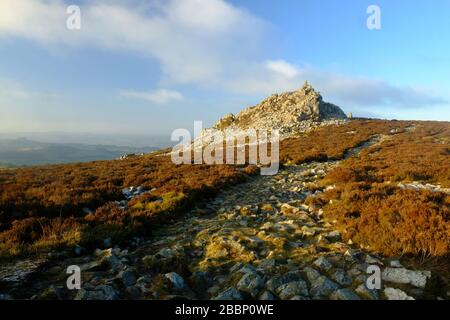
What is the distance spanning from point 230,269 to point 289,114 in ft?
205

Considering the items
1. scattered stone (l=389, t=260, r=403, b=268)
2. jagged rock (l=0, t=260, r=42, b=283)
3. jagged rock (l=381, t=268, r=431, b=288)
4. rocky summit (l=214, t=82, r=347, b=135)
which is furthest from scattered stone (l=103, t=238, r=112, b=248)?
rocky summit (l=214, t=82, r=347, b=135)

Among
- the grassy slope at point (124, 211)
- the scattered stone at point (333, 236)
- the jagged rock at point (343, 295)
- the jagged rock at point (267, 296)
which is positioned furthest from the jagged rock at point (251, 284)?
the grassy slope at point (124, 211)

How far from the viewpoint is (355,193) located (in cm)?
1170

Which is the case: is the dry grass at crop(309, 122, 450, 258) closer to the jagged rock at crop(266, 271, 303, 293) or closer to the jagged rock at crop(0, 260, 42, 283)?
the jagged rock at crop(266, 271, 303, 293)

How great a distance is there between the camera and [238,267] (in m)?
6.72

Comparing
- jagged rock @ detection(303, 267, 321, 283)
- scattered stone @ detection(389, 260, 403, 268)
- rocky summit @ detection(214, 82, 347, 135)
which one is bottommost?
jagged rock @ detection(303, 267, 321, 283)

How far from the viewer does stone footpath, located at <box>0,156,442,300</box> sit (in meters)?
5.55

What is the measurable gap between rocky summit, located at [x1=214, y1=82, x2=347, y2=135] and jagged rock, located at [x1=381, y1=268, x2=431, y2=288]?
47.7 m

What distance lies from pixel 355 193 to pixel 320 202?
51.4 inches

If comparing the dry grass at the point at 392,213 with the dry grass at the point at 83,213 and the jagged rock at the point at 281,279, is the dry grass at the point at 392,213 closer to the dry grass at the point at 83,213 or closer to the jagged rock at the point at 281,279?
the jagged rock at the point at 281,279

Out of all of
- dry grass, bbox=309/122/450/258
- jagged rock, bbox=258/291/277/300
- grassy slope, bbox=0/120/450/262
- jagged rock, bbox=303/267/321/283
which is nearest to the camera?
jagged rock, bbox=258/291/277/300

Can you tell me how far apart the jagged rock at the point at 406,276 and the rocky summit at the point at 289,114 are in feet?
156

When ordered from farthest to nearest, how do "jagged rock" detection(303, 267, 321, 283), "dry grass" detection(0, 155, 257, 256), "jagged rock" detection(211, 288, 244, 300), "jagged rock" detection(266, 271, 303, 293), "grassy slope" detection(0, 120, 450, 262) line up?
"dry grass" detection(0, 155, 257, 256) < "grassy slope" detection(0, 120, 450, 262) < "jagged rock" detection(303, 267, 321, 283) < "jagged rock" detection(266, 271, 303, 293) < "jagged rock" detection(211, 288, 244, 300)
